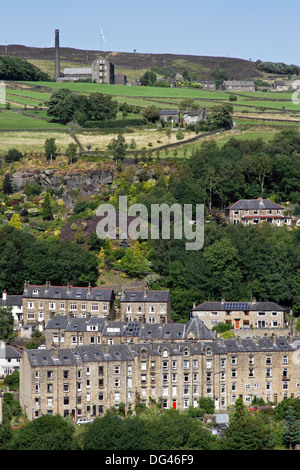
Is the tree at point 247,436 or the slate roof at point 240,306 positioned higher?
the slate roof at point 240,306

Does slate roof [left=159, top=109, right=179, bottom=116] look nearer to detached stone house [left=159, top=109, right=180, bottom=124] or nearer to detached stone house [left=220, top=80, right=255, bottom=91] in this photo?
detached stone house [left=159, top=109, right=180, bottom=124]

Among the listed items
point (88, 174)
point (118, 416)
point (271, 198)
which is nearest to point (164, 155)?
point (88, 174)

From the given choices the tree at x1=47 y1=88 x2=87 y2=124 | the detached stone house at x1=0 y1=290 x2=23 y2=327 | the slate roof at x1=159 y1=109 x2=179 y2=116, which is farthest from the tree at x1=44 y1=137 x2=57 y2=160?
the detached stone house at x1=0 y1=290 x2=23 y2=327

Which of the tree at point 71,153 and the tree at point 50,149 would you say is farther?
the tree at point 50,149

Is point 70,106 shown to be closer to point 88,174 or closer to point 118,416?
point 88,174

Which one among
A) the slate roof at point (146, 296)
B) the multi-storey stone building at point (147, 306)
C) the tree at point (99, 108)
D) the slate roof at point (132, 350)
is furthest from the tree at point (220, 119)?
the slate roof at point (132, 350)

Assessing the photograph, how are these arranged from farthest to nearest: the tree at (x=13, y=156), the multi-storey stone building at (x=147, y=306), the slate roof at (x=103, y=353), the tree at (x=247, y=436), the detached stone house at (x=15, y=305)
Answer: the tree at (x=13, y=156)
the detached stone house at (x=15, y=305)
the multi-storey stone building at (x=147, y=306)
the slate roof at (x=103, y=353)
the tree at (x=247, y=436)

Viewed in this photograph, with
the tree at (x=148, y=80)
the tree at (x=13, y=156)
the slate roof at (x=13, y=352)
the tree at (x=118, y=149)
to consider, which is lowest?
the slate roof at (x=13, y=352)

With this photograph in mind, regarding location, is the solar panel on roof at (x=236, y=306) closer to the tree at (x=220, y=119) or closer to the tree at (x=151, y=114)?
the tree at (x=220, y=119)

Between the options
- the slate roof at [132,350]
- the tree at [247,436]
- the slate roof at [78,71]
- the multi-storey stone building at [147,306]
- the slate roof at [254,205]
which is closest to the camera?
the tree at [247,436]
